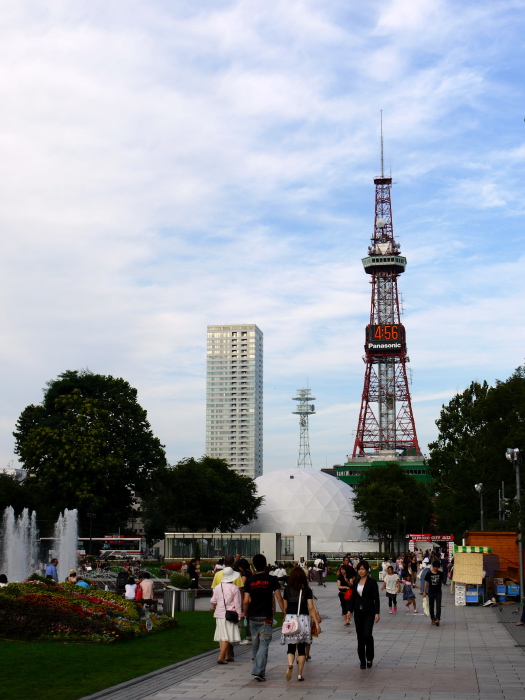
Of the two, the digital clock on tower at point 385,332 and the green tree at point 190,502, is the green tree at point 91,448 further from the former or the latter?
the digital clock on tower at point 385,332

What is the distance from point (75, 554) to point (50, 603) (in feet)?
110

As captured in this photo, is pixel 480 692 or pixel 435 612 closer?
pixel 480 692

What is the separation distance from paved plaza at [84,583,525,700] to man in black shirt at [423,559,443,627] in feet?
3.97

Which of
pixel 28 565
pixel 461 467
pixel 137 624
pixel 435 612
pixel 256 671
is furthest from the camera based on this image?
pixel 461 467

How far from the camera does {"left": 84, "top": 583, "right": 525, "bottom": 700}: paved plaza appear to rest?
1243 cm

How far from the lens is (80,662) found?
1512cm

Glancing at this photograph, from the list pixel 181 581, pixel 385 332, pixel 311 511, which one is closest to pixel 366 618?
pixel 181 581

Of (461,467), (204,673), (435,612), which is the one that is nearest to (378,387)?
(461,467)

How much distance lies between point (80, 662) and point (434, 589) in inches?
455

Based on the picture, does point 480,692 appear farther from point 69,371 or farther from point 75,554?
point 69,371

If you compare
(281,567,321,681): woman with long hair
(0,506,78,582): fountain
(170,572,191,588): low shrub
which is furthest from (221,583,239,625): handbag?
(0,506,78,582): fountain

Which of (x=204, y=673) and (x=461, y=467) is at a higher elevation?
(x=461, y=467)

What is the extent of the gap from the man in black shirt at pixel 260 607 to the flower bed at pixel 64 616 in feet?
16.4

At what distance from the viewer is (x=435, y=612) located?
24.7m
